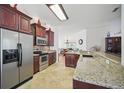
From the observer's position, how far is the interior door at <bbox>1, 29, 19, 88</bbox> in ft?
8.18

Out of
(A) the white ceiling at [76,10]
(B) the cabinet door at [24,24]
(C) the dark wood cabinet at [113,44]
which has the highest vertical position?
(A) the white ceiling at [76,10]

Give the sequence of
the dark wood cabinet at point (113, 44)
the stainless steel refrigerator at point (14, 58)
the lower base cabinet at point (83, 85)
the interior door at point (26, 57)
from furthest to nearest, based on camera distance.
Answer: the dark wood cabinet at point (113, 44)
the interior door at point (26, 57)
the stainless steel refrigerator at point (14, 58)
the lower base cabinet at point (83, 85)

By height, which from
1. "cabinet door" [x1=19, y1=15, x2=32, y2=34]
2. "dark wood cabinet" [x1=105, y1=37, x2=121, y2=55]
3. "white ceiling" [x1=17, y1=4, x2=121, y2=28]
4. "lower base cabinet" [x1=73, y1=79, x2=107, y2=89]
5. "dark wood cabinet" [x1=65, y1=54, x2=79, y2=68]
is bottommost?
"dark wood cabinet" [x1=65, y1=54, x2=79, y2=68]

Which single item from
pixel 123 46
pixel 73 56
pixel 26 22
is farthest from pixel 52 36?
pixel 123 46

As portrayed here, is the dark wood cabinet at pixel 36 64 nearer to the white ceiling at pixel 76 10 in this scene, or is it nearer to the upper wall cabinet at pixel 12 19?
the upper wall cabinet at pixel 12 19

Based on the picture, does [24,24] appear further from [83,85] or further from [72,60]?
[72,60]

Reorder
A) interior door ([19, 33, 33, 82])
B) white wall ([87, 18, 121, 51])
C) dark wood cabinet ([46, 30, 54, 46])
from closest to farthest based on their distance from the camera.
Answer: interior door ([19, 33, 33, 82]), dark wood cabinet ([46, 30, 54, 46]), white wall ([87, 18, 121, 51])

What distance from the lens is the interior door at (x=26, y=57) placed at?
3.19 meters

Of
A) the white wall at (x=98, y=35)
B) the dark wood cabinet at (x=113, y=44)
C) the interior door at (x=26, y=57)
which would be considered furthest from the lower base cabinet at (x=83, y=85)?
the white wall at (x=98, y=35)

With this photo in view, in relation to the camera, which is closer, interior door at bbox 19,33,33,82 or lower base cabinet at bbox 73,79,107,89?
lower base cabinet at bbox 73,79,107,89

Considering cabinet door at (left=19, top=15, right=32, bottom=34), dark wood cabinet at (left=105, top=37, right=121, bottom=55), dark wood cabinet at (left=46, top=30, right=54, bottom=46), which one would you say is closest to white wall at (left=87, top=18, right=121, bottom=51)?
dark wood cabinet at (left=105, top=37, right=121, bottom=55)

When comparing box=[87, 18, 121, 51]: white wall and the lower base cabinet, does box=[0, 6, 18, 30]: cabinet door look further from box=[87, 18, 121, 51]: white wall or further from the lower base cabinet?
box=[87, 18, 121, 51]: white wall

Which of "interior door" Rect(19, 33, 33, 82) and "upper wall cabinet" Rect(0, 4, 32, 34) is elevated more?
"upper wall cabinet" Rect(0, 4, 32, 34)

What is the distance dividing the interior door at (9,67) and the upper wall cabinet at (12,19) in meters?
0.18
